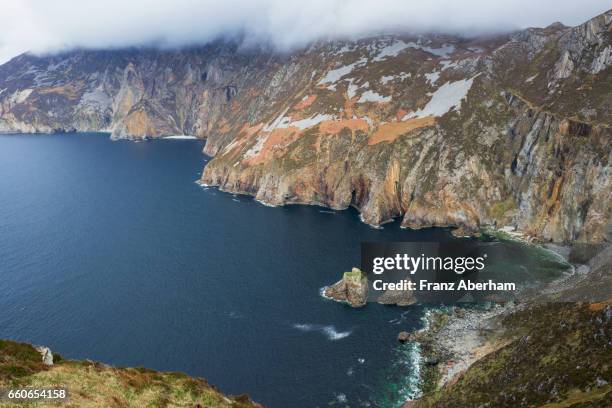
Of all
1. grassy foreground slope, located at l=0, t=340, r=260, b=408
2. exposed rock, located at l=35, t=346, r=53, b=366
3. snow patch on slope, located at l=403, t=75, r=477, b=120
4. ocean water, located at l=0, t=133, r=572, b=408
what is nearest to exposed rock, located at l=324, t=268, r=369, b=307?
ocean water, located at l=0, t=133, r=572, b=408

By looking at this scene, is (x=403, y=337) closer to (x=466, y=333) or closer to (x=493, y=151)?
(x=466, y=333)

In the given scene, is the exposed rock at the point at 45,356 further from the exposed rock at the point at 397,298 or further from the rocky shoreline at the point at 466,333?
the exposed rock at the point at 397,298

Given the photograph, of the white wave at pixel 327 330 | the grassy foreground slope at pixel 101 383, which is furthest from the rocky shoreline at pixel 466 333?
the grassy foreground slope at pixel 101 383

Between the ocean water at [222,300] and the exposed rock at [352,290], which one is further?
the exposed rock at [352,290]

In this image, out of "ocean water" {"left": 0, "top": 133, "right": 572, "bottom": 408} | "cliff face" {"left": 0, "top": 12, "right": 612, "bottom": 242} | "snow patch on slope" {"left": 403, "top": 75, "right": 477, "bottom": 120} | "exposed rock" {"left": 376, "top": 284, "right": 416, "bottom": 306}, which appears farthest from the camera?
"snow patch on slope" {"left": 403, "top": 75, "right": 477, "bottom": 120}

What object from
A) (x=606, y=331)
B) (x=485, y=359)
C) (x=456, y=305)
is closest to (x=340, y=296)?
(x=456, y=305)

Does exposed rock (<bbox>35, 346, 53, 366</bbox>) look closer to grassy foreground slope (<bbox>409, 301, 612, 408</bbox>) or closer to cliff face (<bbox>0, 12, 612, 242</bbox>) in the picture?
grassy foreground slope (<bbox>409, 301, 612, 408</bbox>)

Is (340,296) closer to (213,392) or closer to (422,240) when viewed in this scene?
(422,240)
